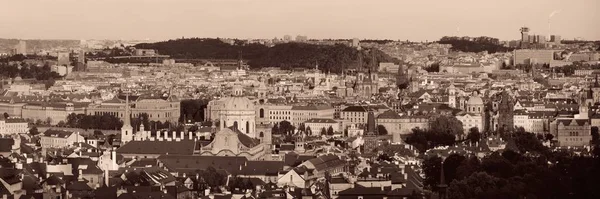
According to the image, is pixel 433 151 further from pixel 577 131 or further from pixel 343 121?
pixel 343 121

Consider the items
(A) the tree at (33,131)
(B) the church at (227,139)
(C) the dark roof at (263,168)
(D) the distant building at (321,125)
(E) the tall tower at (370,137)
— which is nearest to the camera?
(C) the dark roof at (263,168)

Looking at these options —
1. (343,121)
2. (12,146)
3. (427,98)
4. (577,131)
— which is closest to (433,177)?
(12,146)

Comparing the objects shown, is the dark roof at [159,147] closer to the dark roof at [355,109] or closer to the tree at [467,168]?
the tree at [467,168]

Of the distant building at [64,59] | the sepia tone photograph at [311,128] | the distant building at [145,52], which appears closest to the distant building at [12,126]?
the sepia tone photograph at [311,128]

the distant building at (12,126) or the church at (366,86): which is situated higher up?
the church at (366,86)

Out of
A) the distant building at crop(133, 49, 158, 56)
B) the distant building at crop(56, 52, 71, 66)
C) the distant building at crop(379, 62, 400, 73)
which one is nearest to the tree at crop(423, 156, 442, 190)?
the distant building at crop(379, 62, 400, 73)

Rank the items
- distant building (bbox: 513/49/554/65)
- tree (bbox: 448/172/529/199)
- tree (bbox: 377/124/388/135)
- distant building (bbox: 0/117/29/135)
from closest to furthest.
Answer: tree (bbox: 448/172/529/199) < distant building (bbox: 0/117/29/135) < tree (bbox: 377/124/388/135) < distant building (bbox: 513/49/554/65)

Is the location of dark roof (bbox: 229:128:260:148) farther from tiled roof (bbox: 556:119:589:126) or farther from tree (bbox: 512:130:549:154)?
tiled roof (bbox: 556:119:589:126)
